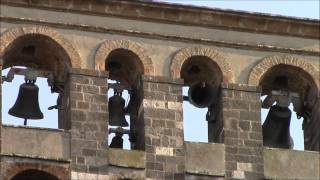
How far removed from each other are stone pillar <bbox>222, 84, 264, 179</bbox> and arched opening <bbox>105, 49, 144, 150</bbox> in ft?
5.45

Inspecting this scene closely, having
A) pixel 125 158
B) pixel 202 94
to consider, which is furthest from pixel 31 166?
pixel 202 94

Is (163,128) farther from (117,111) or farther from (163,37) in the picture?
(163,37)

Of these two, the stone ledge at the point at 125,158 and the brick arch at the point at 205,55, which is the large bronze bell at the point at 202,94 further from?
the stone ledge at the point at 125,158

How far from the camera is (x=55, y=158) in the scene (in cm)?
3941

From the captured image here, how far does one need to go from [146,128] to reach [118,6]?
2.63 m

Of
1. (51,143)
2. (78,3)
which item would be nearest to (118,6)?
(78,3)

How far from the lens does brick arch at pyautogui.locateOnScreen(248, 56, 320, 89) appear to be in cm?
4172

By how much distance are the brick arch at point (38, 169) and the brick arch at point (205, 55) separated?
330 centimetres

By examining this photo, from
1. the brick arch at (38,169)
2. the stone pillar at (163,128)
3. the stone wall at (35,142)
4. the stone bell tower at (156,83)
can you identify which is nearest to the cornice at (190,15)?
the stone bell tower at (156,83)

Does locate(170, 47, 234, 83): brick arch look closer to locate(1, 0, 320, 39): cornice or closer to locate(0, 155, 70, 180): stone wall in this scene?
locate(1, 0, 320, 39): cornice

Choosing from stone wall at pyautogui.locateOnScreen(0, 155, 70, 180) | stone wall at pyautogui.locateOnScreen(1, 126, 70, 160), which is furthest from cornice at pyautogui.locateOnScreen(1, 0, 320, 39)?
stone wall at pyautogui.locateOnScreen(0, 155, 70, 180)

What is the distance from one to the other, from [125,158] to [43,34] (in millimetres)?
2909

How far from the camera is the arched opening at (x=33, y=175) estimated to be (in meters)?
39.2

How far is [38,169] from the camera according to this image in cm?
3922
